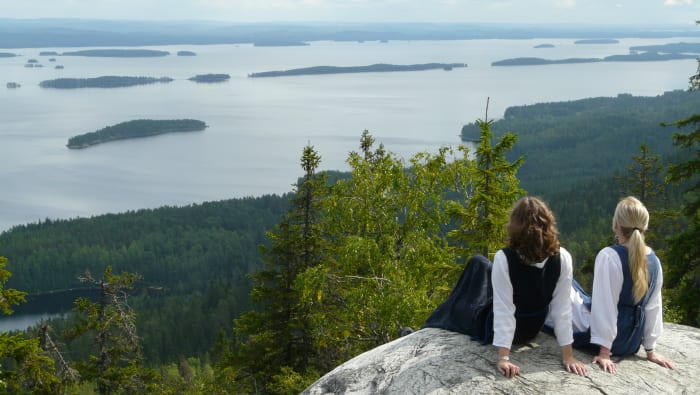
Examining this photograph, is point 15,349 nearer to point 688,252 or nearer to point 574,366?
point 574,366

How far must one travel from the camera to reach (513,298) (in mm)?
5906

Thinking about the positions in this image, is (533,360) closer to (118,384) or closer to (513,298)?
(513,298)

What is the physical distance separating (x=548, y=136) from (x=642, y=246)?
535 feet

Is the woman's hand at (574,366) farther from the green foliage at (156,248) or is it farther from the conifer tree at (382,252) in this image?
the green foliage at (156,248)

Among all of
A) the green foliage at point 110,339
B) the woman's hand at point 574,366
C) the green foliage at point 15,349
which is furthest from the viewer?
the green foliage at point 110,339

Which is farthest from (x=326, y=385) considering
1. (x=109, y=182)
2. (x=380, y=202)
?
(x=109, y=182)

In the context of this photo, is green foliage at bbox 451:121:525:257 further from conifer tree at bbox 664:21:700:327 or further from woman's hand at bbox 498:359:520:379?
woman's hand at bbox 498:359:520:379

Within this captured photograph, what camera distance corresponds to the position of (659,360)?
5.99 metres

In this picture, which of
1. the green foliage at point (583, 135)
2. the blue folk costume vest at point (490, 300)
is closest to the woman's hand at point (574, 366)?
the blue folk costume vest at point (490, 300)

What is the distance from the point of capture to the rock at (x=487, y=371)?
221 inches

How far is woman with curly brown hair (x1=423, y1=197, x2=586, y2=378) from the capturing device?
5605 mm

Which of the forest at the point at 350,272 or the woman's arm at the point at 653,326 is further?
the forest at the point at 350,272

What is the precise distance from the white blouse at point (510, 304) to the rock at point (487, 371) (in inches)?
11.1

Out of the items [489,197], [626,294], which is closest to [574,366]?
[626,294]
